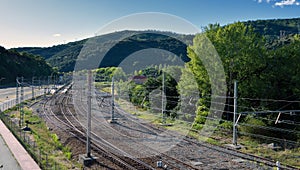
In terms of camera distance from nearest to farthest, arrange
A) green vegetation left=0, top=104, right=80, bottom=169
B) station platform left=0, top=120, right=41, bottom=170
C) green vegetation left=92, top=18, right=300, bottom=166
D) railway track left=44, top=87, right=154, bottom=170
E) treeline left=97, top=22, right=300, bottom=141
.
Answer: station platform left=0, top=120, right=41, bottom=170, railway track left=44, top=87, right=154, bottom=170, green vegetation left=0, top=104, right=80, bottom=169, green vegetation left=92, top=18, right=300, bottom=166, treeline left=97, top=22, right=300, bottom=141

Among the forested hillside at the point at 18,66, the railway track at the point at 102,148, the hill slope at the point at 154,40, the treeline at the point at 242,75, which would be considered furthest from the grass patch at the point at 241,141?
the forested hillside at the point at 18,66

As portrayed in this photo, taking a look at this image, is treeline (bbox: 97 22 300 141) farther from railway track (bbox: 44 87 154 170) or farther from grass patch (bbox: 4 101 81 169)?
grass patch (bbox: 4 101 81 169)

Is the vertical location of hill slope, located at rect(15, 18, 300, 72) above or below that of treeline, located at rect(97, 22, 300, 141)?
above

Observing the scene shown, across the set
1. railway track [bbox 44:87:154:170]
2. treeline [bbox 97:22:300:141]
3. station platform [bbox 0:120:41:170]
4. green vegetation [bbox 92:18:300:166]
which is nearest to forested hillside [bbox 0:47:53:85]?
→ railway track [bbox 44:87:154:170]

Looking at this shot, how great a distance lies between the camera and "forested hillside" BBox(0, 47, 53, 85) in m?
47.8

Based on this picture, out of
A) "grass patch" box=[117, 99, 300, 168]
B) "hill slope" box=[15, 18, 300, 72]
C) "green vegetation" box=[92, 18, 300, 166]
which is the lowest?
"grass patch" box=[117, 99, 300, 168]

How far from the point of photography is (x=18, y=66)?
5131cm

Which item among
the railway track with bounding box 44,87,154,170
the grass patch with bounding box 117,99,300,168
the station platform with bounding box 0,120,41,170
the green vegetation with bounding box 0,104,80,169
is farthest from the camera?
the grass patch with bounding box 117,99,300,168

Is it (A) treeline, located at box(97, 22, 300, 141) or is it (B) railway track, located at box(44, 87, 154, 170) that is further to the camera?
(A) treeline, located at box(97, 22, 300, 141)

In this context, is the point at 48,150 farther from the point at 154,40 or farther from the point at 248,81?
the point at 154,40

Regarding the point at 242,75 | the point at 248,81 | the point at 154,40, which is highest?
the point at 154,40

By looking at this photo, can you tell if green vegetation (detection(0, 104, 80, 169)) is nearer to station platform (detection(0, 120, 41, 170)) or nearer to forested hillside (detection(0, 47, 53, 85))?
station platform (detection(0, 120, 41, 170))

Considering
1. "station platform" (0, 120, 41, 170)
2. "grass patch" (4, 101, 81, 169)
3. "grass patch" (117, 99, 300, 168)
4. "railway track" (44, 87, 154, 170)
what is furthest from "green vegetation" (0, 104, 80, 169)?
"grass patch" (117, 99, 300, 168)

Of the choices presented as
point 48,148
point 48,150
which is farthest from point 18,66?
point 48,150
